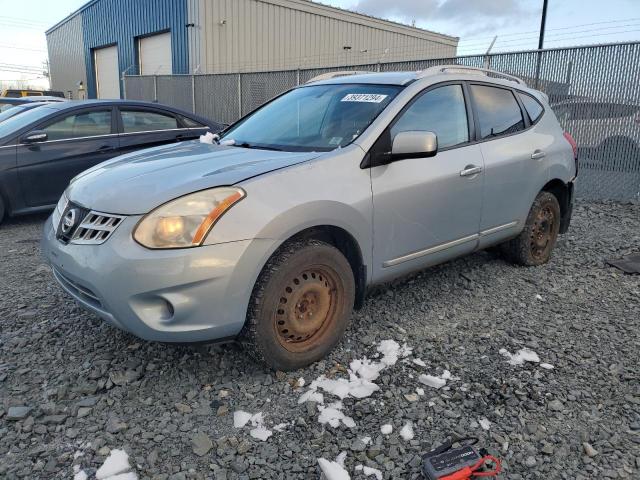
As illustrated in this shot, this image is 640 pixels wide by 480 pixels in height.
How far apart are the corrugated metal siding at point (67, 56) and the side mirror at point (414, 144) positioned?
2747cm

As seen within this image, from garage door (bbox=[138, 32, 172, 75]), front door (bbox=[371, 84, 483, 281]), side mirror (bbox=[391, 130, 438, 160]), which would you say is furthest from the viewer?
garage door (bbox=[138, 32, 172, 75])

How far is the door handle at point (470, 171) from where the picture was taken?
364 centimetres

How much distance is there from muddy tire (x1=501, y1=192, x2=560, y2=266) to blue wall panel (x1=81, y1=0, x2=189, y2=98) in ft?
53.2

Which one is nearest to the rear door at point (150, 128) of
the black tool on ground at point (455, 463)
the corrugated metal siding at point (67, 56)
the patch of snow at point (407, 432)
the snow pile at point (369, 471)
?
the patch of snow at point (407, 432)

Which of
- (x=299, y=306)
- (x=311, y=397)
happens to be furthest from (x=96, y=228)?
(x=311, y=397)

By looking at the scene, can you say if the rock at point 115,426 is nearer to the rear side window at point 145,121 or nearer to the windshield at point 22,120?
the windshield at point 22,120

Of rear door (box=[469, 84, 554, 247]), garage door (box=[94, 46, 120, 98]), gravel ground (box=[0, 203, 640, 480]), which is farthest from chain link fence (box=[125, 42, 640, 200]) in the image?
garage door (box=[94, 46, 120, 98])

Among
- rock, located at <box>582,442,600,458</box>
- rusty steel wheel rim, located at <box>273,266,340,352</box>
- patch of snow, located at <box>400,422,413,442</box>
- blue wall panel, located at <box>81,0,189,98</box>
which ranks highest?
blue wall panel, located at <box>81,0,189,98</box>

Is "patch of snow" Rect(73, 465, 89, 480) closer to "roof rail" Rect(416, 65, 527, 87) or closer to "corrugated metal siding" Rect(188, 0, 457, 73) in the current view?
"roof rail" Rect(416, 65, 527, 87)

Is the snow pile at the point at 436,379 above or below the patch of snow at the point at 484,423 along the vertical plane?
above

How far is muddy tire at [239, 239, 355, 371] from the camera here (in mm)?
2668

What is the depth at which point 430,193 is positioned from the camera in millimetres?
3408

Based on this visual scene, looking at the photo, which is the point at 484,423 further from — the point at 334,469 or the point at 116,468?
the point at 116,468

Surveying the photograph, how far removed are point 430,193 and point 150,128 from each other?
189 inches
